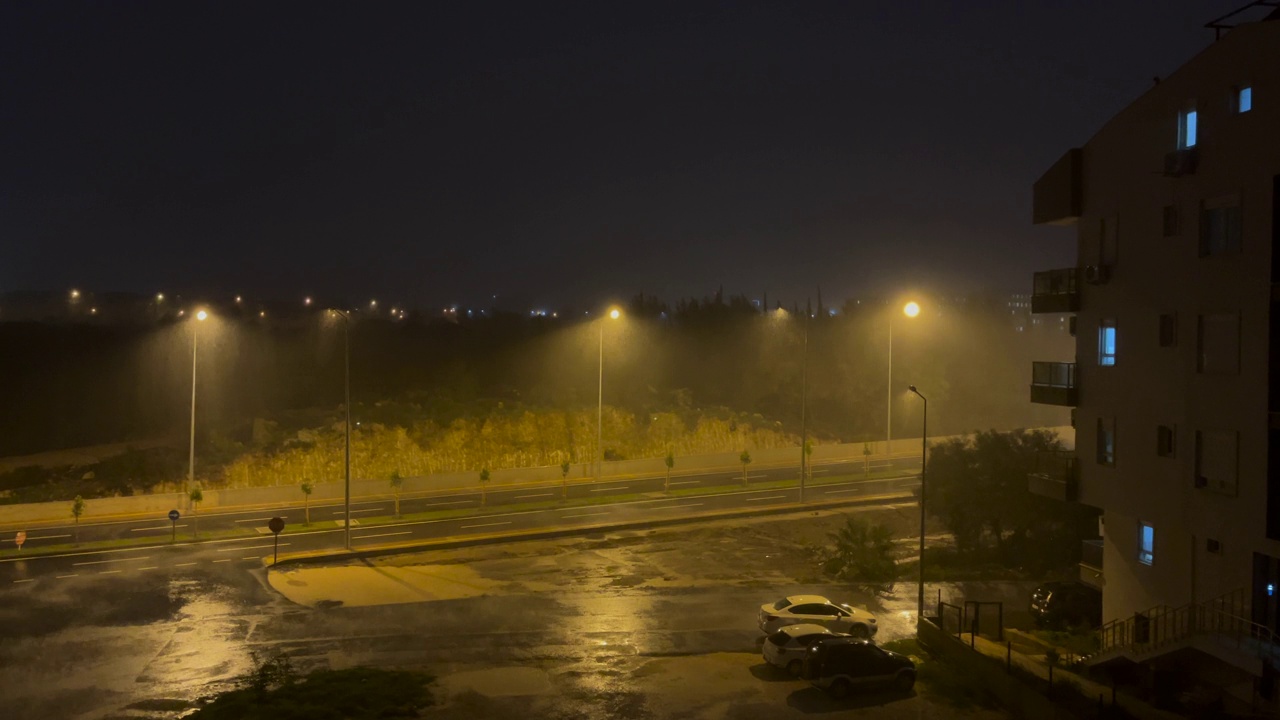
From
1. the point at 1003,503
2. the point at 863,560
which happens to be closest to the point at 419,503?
the point at 863,560

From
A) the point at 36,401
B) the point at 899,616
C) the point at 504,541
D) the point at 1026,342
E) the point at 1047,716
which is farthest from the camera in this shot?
the point at 1026,342

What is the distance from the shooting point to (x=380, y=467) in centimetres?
4703

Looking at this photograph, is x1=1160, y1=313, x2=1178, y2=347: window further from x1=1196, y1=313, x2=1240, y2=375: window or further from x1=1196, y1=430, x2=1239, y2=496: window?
x1=1196, y1=430, x2=1239, y2=496: window

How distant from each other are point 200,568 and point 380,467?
19.1 m

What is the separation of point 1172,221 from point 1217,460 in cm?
475

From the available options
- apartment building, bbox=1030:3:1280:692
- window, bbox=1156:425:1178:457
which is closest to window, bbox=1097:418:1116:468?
apartment building, bbox=1030:3:1280:692


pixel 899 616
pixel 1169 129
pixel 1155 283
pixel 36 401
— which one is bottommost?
pixel 899 616

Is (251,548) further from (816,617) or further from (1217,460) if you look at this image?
(1217,460)

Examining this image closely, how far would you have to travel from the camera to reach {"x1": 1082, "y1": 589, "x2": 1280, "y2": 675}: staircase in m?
14.6

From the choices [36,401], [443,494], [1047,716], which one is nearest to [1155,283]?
[1047,716]

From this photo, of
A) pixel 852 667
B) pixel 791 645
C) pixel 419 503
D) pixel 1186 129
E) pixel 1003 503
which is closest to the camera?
Answer: pixel 852 667

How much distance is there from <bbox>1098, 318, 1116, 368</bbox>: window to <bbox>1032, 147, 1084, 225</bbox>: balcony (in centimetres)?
297

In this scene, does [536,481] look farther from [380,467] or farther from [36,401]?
[36,401]

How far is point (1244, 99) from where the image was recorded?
16094mm
